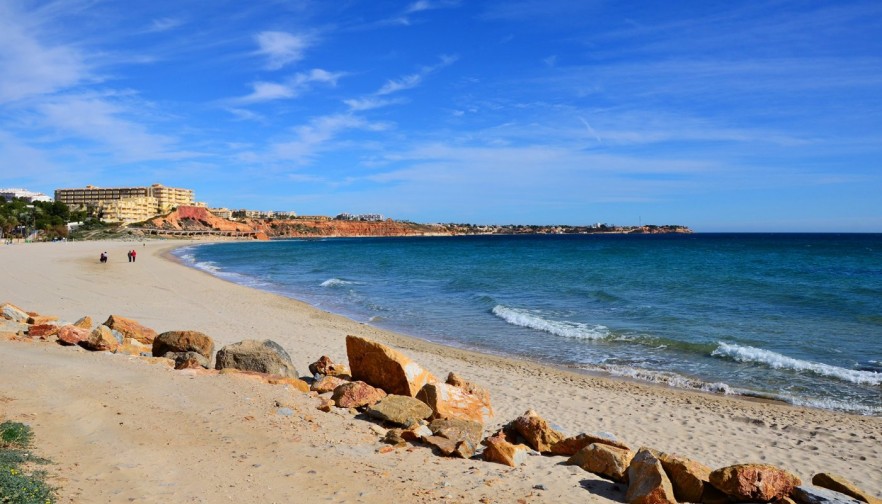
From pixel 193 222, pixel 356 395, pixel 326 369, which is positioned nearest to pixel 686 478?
pixel 356 395

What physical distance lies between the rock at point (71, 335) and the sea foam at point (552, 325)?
11.9 m

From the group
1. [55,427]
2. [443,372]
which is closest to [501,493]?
[55,427]

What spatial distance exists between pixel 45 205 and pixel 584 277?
403ft

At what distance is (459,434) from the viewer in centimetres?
673

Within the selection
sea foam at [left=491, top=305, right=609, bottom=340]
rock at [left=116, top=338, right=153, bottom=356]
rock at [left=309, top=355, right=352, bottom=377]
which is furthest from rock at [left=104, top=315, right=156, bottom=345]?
sea foam at [left=491, top=305, right=609, bottom=340]

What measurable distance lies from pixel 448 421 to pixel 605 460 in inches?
76.5

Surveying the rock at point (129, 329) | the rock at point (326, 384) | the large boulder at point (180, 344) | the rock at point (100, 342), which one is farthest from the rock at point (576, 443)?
the rock at point (129, 329)

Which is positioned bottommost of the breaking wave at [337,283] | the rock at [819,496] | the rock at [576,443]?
the breaking wave at [337,283]

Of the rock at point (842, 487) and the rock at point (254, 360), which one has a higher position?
the rock at point (254, 360)

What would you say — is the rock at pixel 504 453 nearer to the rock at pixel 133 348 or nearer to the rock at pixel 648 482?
the rock at pixel 648 482

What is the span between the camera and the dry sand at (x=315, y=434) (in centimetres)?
530

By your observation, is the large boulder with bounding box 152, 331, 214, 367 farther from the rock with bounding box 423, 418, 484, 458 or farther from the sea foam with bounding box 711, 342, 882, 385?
the sea foam with bounding box 711, 342, 882, 385

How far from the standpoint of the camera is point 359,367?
892cm

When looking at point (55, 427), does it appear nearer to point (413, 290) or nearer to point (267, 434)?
point (267, 434)
